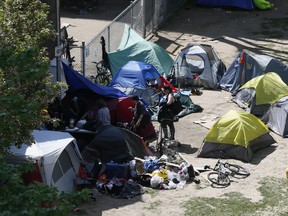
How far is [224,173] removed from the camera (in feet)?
52.2

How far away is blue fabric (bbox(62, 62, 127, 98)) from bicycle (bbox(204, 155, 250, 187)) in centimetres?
409

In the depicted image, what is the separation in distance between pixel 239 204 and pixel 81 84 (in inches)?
250

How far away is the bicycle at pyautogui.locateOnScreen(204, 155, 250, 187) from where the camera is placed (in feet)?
51.6

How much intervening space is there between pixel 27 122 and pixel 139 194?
5236 mm

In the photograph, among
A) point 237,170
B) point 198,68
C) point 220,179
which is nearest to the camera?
point 220,179

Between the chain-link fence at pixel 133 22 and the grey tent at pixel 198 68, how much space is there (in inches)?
101

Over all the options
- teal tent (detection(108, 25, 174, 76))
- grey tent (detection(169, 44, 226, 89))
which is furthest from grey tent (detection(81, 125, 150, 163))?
grey tent (detection(169, 44, 226, 89))

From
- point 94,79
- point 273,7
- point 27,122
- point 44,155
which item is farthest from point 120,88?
point 273,7

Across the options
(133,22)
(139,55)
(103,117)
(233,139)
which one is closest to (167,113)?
(103,117)

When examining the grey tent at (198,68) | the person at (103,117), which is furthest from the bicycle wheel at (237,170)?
the grey tent at (198,68)

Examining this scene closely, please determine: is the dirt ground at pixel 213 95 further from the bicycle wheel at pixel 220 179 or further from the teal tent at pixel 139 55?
the teal tent at pixel 139 55

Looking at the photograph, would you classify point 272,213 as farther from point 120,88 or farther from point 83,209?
point 120,88

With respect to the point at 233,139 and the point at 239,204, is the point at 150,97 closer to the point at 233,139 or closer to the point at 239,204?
the point at 233,139

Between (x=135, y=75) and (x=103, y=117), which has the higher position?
(x=135, y=75)
